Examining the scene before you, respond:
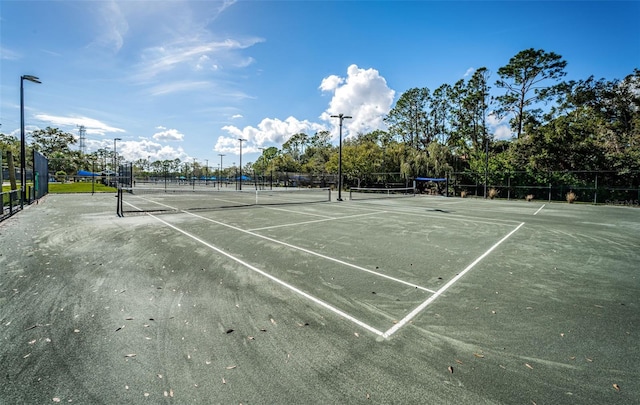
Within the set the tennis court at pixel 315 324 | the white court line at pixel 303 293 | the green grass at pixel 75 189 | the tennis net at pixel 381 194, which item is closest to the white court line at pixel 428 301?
the tennis court at pixel 315 324

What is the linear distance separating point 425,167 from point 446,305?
4040 centimetres

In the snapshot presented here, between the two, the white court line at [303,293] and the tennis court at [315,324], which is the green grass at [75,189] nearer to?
the white court line at [303,293]

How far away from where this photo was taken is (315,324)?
3766 mm

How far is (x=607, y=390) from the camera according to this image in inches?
104

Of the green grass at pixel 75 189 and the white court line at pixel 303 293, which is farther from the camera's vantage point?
the green grass at pixel 75 189

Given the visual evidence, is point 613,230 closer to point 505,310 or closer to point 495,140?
point 505,310

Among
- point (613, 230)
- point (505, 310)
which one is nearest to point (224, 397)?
point (505, 310)

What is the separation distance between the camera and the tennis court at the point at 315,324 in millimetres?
2637

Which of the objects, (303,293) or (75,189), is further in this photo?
(75,189)

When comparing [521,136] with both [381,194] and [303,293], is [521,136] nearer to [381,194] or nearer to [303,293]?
[381,194]

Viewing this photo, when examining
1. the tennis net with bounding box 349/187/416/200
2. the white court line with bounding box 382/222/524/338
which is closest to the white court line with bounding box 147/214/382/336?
the white court line with bounding box 382/222/524/338

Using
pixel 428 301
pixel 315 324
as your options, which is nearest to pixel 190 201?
pixel 315 324

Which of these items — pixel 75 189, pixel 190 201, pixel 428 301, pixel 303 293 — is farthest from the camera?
pixel 75 189

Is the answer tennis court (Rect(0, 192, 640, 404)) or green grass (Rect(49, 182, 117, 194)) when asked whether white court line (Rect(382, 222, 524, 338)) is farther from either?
green grass (Rect(49, 182, 117, 194))
